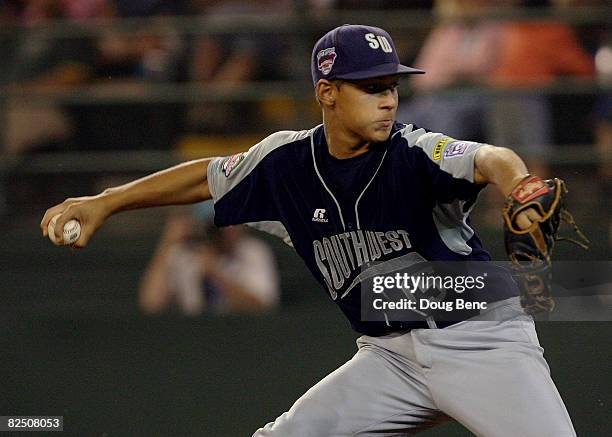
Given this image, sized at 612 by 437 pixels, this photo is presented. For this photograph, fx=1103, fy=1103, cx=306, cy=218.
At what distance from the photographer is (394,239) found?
3.62m

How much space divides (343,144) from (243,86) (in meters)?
3.99

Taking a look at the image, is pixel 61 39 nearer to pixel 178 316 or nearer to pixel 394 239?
pixel 178 316

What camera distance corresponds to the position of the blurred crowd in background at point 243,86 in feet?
22.3

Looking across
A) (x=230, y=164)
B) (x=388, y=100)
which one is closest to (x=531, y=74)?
(x=230, y=164)

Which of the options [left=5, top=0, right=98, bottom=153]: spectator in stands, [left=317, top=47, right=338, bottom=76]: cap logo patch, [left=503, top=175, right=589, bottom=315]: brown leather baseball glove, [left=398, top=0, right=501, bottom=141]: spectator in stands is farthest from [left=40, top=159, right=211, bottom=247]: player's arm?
[left=5, top=0, right=98, bottom=153]: spectator in stands

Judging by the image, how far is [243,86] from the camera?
300 inches

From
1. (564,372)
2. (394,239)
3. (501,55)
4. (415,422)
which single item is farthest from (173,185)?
(501,55)

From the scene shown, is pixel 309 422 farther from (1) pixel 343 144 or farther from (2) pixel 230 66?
(2) pixel 230 66

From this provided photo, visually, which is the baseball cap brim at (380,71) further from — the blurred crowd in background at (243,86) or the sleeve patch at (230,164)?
the blurred crowd in background at (243,86)

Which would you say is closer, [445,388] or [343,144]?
[445,388]

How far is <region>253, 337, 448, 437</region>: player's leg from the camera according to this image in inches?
145

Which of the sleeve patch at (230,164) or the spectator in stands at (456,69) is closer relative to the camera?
the sleeve patch at (230,164)

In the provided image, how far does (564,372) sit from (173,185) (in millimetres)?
2212

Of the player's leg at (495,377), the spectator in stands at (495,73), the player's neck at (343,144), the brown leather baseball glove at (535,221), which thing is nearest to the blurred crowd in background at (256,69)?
the spectator in stands at (495,73)
